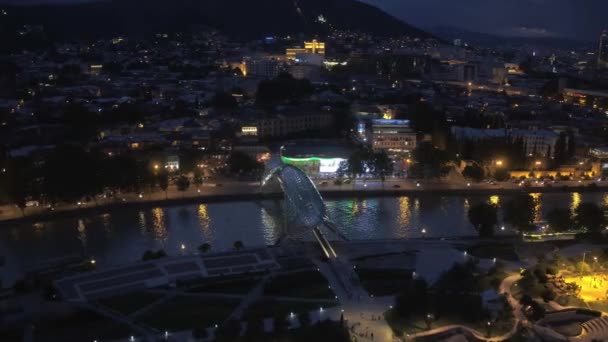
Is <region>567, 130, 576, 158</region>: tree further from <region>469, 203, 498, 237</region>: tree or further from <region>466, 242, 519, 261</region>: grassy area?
<region>466, 242, 519, 261</region>: grassy area

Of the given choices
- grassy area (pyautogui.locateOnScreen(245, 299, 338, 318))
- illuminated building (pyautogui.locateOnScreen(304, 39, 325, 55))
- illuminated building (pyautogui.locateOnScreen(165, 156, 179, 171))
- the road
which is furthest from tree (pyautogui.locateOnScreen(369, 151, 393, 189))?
illuminated building (pyautogui.locateOnScreen(304, 39, 325, 55))

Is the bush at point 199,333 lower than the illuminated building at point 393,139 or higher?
lower

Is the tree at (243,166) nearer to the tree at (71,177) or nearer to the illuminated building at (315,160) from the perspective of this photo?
the illuminated building at (315,160)

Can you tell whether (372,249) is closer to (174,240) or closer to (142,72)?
(174,240)

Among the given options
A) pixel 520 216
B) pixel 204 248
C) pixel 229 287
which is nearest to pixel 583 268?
pixel 520 216

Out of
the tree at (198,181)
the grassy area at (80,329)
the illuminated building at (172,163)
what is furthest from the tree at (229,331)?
the illuminated building at (172,163)

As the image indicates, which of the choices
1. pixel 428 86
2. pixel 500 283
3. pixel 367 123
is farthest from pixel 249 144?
pixel 428 86

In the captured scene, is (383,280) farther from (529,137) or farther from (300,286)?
(529,137)
